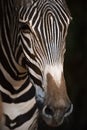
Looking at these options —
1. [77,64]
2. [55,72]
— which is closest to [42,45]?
[55,72]

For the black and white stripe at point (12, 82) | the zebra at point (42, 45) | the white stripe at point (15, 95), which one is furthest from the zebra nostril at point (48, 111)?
the white stripe at point (15, 95)

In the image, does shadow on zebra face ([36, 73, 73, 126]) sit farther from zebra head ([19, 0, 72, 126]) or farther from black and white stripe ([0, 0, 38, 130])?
black and white stripe ([0, 0, 38, 130])

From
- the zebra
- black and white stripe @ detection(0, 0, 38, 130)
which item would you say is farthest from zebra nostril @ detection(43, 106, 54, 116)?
black and white stripe @ detection(0, 0, 38, 130)

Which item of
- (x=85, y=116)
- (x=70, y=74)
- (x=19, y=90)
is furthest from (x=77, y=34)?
(x=19, y=90)

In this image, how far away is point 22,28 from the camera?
14.5 feet

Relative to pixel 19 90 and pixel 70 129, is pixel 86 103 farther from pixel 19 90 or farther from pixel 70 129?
pixel 19 90

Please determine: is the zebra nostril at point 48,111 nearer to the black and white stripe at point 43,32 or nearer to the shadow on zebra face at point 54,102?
the shadow on zebra face at point 54,102

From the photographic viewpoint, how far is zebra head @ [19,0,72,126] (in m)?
4.21

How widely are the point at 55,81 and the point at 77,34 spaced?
9.10ft

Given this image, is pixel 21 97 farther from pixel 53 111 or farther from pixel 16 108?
pixel 53 111

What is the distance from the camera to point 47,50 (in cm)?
427

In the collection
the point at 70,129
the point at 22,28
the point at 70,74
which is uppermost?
the point at 22,28

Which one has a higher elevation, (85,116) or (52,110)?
(52,110)

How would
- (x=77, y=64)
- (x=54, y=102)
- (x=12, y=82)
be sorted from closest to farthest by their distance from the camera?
1. (x=54, y=102)
2. (x=12, y=82)
3. (x=77, y=64)
